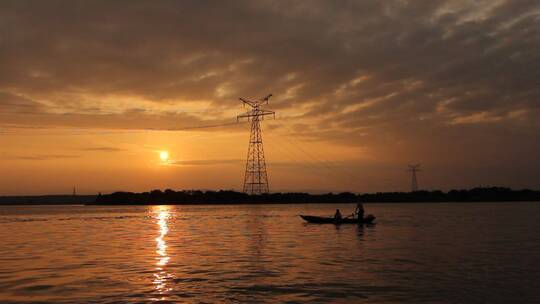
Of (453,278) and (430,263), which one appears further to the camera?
(430,263)

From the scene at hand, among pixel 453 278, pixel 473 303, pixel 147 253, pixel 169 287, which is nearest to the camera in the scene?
pixel 473 303

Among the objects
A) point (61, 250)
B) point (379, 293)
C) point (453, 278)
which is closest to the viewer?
point (379, 293)

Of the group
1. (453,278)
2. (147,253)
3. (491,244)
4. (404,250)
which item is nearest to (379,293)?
(453,278)

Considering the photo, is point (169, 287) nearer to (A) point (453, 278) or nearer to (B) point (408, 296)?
(B) point (408, 296)

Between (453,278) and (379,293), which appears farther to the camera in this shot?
(453,278)

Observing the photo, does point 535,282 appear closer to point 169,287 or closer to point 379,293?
point 379,293

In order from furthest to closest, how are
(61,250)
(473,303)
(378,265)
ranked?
(61,250) → (378,265) → (473,303)

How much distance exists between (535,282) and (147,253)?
29.7m

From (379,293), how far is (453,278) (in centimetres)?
682

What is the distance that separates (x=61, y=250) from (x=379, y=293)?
108 feet

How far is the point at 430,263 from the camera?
36375 millimetres

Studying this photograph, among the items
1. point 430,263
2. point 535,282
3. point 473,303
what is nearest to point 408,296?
point 473,303

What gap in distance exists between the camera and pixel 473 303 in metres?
23.6

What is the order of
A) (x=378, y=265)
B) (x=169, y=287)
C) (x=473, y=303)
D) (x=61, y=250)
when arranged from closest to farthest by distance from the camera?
(x=473, y=303)
(x=169, y=287)
(x=378, y=265)
(x=61, y=250)
